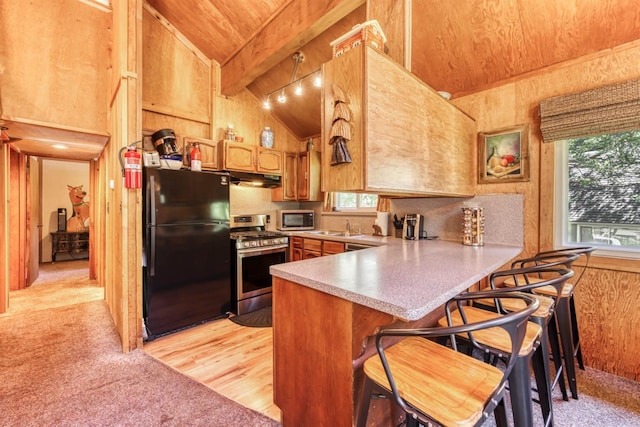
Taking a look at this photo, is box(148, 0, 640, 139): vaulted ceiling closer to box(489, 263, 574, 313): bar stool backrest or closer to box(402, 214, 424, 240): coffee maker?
box(402, 214, 424, 240): coffee maker

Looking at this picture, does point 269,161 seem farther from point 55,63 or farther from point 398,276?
point 398,276

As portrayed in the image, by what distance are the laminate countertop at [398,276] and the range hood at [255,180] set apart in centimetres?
237

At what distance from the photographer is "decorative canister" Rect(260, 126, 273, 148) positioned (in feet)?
13.9

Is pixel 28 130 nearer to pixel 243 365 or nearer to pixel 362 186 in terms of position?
pixel 243 365

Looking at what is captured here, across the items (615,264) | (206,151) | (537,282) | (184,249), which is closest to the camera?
(537,282)

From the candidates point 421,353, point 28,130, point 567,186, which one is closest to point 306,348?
point 421,353

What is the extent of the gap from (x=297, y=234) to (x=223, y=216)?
1117mm

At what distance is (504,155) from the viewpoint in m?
2.46

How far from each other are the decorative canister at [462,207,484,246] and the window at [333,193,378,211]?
5.23ft

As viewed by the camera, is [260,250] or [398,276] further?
[260,250]

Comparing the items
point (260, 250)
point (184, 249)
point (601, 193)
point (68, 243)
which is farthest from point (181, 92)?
point (68, 243)

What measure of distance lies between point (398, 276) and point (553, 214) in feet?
5.82

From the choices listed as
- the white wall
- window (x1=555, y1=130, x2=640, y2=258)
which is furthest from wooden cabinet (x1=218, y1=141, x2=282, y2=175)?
the white wall

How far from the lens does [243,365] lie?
85.5 inches
